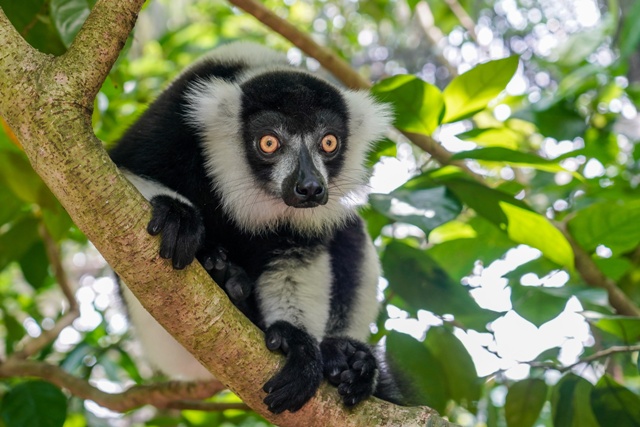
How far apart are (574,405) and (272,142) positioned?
67.9 inches

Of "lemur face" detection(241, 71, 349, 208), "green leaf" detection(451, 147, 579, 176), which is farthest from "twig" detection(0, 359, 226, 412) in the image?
"green leaf" detection(451, 147, 579, 176)

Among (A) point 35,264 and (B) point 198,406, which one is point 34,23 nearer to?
(A) point 35,264

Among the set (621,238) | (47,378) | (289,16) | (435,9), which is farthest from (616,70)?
(289,16)

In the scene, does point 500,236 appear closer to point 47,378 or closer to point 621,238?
point 621,238

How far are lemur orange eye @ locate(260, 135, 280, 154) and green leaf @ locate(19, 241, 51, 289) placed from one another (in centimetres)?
149

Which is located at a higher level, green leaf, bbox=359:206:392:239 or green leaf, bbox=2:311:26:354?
green leaf, bbox=359:206:392:239

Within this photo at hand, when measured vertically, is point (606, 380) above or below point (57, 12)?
below

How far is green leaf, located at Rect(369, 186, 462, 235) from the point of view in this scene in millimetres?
2709

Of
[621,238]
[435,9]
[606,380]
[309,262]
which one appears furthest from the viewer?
[435,9]

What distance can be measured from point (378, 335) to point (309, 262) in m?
0.65

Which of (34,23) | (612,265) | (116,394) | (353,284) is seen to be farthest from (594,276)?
(34,23)

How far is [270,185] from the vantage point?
3281 millimetres

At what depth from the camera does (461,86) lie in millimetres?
3104

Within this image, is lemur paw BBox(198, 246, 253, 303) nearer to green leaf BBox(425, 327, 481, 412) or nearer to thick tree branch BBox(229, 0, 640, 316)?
green leaf BBox(425, 327, 481, 412)
